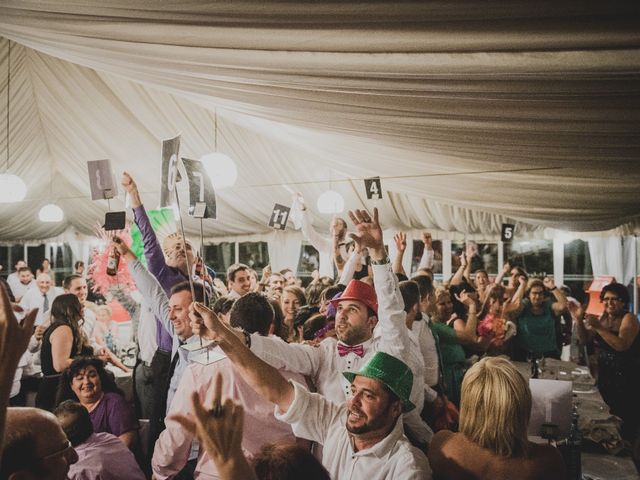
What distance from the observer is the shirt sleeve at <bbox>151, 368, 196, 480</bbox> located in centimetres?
200

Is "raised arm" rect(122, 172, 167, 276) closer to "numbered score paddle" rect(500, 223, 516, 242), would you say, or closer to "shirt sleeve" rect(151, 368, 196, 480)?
"shirt sleeve" rect(151, 368, 196, 480)

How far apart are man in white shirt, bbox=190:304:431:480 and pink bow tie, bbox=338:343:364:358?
0.42 metres

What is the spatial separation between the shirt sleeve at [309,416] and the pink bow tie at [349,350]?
1.39ft

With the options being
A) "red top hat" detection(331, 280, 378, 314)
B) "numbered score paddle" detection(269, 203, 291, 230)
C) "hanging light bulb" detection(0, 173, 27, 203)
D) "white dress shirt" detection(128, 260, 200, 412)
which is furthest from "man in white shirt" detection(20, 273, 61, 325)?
"red top hat" detection(331, 280, 378, 314)

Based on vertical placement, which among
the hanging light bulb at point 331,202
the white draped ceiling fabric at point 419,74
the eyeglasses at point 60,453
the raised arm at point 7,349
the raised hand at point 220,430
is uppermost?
the white draped ceiling fabric at point 419,74

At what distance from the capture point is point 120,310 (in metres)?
6.86

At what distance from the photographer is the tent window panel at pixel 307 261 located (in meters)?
11.8

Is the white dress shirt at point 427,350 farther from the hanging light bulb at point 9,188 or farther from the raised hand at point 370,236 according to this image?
the hanging light bulb at point 9,188

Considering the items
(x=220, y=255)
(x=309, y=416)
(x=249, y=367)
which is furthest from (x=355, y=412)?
(x=220, y=255)

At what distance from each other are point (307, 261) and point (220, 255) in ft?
7.32

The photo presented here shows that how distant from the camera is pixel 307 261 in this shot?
11.9 metres

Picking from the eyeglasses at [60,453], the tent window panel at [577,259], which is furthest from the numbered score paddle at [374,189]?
the tent window panel at [577,259]

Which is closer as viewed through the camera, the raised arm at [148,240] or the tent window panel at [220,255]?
the raised arm at [148,240]

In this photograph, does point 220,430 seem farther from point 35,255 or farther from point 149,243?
point 35,255
